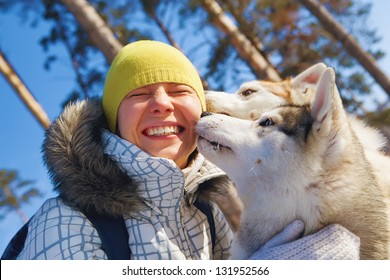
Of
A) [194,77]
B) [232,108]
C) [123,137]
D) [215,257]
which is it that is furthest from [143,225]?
[232,108]

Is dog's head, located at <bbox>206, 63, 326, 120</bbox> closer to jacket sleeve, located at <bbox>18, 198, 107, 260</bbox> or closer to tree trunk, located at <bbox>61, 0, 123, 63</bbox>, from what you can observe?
jacket sleeve, located at <bbox>18, 198, 107, 260</bbox>

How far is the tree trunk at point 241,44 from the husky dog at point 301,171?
20.5 feet

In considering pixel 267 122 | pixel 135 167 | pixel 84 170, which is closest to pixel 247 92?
pixel 267 122

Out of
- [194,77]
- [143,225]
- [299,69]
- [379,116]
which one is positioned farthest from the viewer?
[299,69]

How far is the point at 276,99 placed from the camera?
13.2 feet

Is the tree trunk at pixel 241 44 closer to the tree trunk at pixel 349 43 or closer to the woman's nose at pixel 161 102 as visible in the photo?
the tree trunk at pixel 349 43

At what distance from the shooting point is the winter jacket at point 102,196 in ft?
7.56

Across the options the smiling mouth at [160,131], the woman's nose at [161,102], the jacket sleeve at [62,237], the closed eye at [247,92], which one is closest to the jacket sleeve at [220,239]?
the smiling mouth at [160,131]

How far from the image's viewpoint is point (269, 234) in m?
2.59

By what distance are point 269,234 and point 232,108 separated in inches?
61.2

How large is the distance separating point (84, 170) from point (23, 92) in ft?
27.3

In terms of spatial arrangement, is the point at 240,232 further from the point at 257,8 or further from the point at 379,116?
the point at 257,8

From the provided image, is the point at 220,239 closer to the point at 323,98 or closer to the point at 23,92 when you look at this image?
the point at 323,98
